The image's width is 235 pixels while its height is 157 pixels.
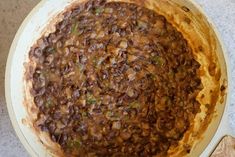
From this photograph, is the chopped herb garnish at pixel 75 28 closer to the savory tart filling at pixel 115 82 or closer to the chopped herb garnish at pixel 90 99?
the savory tart filling at pixel 115 82

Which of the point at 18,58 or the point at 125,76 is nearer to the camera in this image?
the point at 18,58

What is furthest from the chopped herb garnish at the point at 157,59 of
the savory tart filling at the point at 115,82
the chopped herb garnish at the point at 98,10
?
the chopped herb garnish at the point at 98,10

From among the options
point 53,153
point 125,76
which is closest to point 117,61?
point 125,76

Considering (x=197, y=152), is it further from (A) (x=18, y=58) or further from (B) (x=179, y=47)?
(A) (x=18, y=58)

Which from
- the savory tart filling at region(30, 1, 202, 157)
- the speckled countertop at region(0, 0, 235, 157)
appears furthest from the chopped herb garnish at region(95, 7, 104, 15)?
the speckled countertop at region(0, 0, 235, 157)

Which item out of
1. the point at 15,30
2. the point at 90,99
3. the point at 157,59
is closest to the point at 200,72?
the point at 157,59

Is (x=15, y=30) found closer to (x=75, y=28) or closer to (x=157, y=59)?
(x=75, y=28)

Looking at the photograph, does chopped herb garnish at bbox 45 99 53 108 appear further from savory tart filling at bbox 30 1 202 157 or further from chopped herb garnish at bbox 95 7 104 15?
chopped herb garnish at bbox 95 7 104 15
